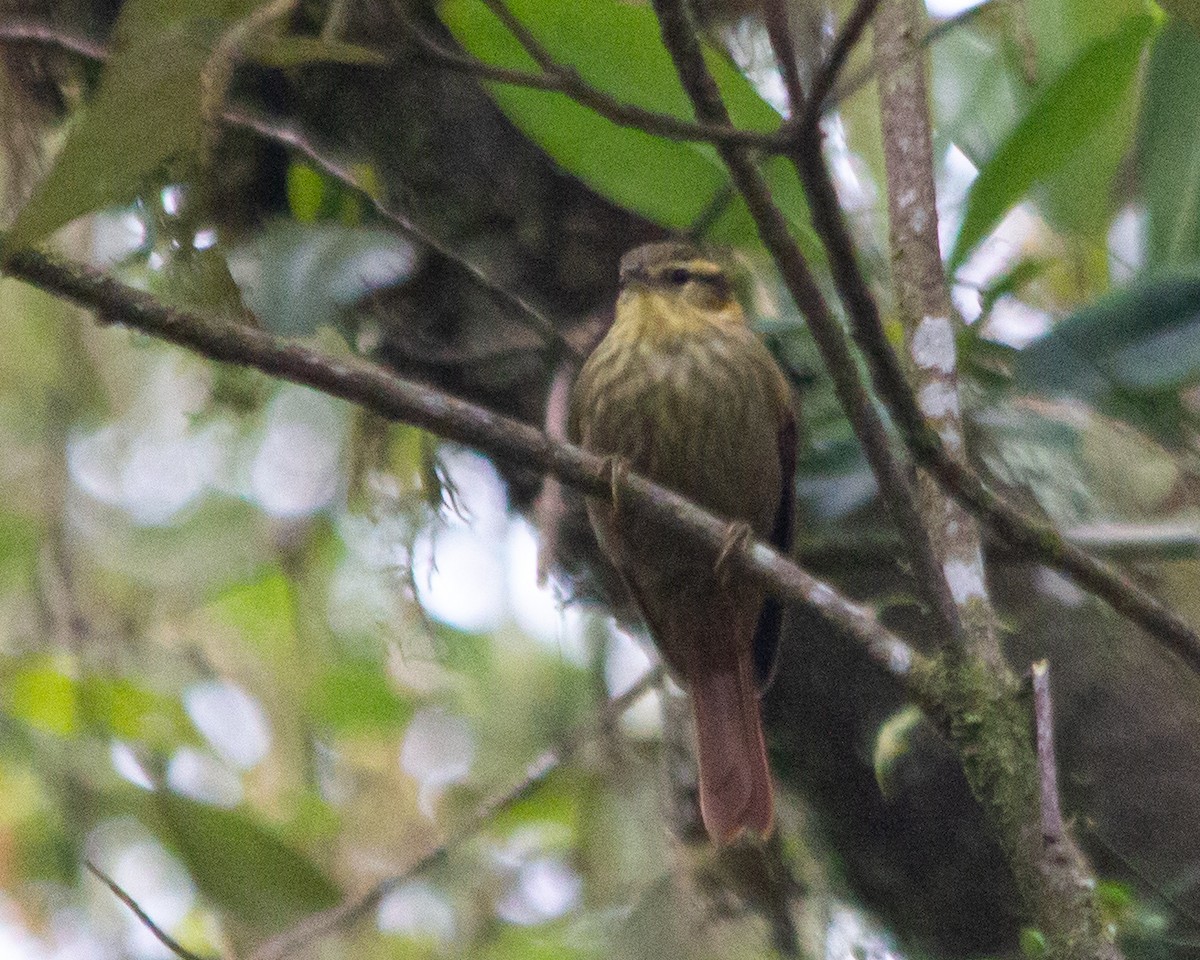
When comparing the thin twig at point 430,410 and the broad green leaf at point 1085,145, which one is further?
the broad green leaf at point 1085,145

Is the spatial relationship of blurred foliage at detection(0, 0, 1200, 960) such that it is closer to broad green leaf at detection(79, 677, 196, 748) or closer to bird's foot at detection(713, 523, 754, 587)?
broad green leaf at detection(79, 677, 196, 748)

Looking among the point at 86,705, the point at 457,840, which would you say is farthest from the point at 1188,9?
the point at 86,705

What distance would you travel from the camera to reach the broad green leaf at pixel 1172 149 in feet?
7.86

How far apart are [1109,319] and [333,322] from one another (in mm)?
1197

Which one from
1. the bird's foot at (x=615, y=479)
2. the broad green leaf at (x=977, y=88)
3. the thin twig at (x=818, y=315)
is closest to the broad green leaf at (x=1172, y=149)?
the broad green leaf at (x=977, y=88)

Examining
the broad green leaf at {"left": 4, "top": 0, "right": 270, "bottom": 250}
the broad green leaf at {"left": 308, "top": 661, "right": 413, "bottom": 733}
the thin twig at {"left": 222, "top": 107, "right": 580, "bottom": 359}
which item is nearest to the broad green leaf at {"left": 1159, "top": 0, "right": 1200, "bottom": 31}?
the broad green leaf at {"left": 4, "top": 0, "right": 270, "bottom": 250}

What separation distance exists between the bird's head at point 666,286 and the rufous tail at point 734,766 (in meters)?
0.62

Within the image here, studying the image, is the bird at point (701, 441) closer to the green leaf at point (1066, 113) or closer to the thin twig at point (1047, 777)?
the green leaf at point (1066, 113)

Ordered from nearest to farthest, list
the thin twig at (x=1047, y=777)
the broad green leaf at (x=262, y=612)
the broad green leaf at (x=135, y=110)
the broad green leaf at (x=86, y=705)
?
the broad green leaf at (x=135, y=110)
the thin twig at (x=1047, y=777)
the broad green leaf at (x=86, y=705)
the broad green leaf at (x=262, y=612)

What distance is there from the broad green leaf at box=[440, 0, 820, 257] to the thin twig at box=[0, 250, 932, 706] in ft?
2.46

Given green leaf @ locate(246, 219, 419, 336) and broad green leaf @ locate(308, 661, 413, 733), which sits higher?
green leaf @ locate(246, 219, 419, 336)

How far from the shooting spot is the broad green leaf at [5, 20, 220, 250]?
134 cm

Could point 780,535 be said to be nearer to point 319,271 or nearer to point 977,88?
point 319,271

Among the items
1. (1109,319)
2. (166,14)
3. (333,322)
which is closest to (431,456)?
(333,322)
